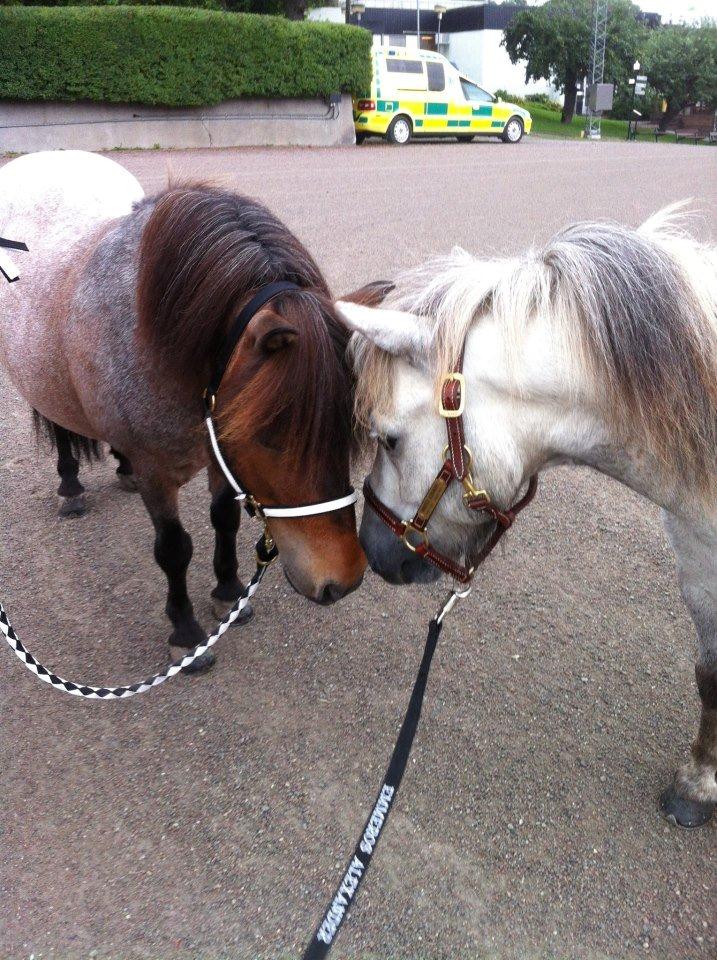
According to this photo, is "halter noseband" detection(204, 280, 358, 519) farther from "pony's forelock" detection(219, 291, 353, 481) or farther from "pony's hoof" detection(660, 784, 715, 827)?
"pony's hoof" detection(660, 784, 715, 827)

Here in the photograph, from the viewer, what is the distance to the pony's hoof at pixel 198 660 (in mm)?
3045

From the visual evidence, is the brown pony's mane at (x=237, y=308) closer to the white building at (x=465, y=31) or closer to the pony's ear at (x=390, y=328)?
the pony's ear at (x=390, y=328)

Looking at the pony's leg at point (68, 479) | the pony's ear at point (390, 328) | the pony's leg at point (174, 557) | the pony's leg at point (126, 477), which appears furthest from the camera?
the pony's leg at point (126, 477)

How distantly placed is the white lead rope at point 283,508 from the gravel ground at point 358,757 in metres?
0.95

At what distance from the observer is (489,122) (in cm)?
2170

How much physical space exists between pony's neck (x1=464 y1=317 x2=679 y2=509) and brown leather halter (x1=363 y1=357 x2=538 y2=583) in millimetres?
36

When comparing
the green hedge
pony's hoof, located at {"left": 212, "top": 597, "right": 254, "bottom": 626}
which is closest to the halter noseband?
pony's hoof, located at {"left": 212, "top": 597, "right": 254, "bottom": 626}

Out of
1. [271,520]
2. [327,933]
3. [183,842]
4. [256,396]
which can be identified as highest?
[256,396]

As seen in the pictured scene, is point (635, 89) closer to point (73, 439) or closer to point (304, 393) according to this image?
point (73, 439)

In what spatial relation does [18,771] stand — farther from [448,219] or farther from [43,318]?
[448,219]

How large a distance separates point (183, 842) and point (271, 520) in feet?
3.32

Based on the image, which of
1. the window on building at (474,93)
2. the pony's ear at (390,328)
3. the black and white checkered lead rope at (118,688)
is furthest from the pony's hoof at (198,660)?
the window on building at (474,93)

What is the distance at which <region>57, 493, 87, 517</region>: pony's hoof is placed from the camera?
4.12 metres

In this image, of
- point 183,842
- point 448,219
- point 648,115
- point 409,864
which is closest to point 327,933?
point 409,864
